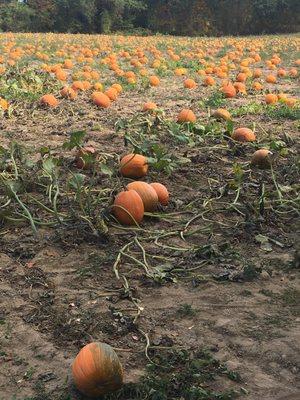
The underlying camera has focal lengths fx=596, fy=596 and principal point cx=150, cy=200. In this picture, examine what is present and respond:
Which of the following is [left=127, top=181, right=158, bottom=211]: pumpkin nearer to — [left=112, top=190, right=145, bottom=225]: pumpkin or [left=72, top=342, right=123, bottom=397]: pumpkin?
[left=112, top=190, right=145, bottom=225]: pumpkin

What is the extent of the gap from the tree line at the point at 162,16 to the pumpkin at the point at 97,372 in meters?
29.0

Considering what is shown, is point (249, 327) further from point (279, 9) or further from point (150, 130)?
point (279, 9)

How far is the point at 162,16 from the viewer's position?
3166 cm

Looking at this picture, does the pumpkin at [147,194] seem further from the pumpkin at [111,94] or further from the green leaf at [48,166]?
the pumpkin at [111,94]

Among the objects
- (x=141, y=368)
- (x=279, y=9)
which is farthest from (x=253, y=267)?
(x=279, y=9)

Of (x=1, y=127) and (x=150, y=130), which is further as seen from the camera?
(x=1, y=127)

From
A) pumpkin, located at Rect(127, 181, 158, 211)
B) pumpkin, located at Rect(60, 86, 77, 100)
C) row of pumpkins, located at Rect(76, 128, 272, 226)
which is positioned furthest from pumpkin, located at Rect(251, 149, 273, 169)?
pumpkin, located at Rect(60, 86, 77, 100)

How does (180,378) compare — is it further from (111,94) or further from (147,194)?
(111,94)

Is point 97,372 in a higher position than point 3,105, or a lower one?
higher

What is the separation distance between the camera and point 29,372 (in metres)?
2.56

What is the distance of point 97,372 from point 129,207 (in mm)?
1688

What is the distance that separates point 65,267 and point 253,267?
1.08 meters

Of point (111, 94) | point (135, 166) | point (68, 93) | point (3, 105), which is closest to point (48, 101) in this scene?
point (68, 93)

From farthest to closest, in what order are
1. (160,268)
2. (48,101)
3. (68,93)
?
(68,93)
(48,101)
(160,268)
